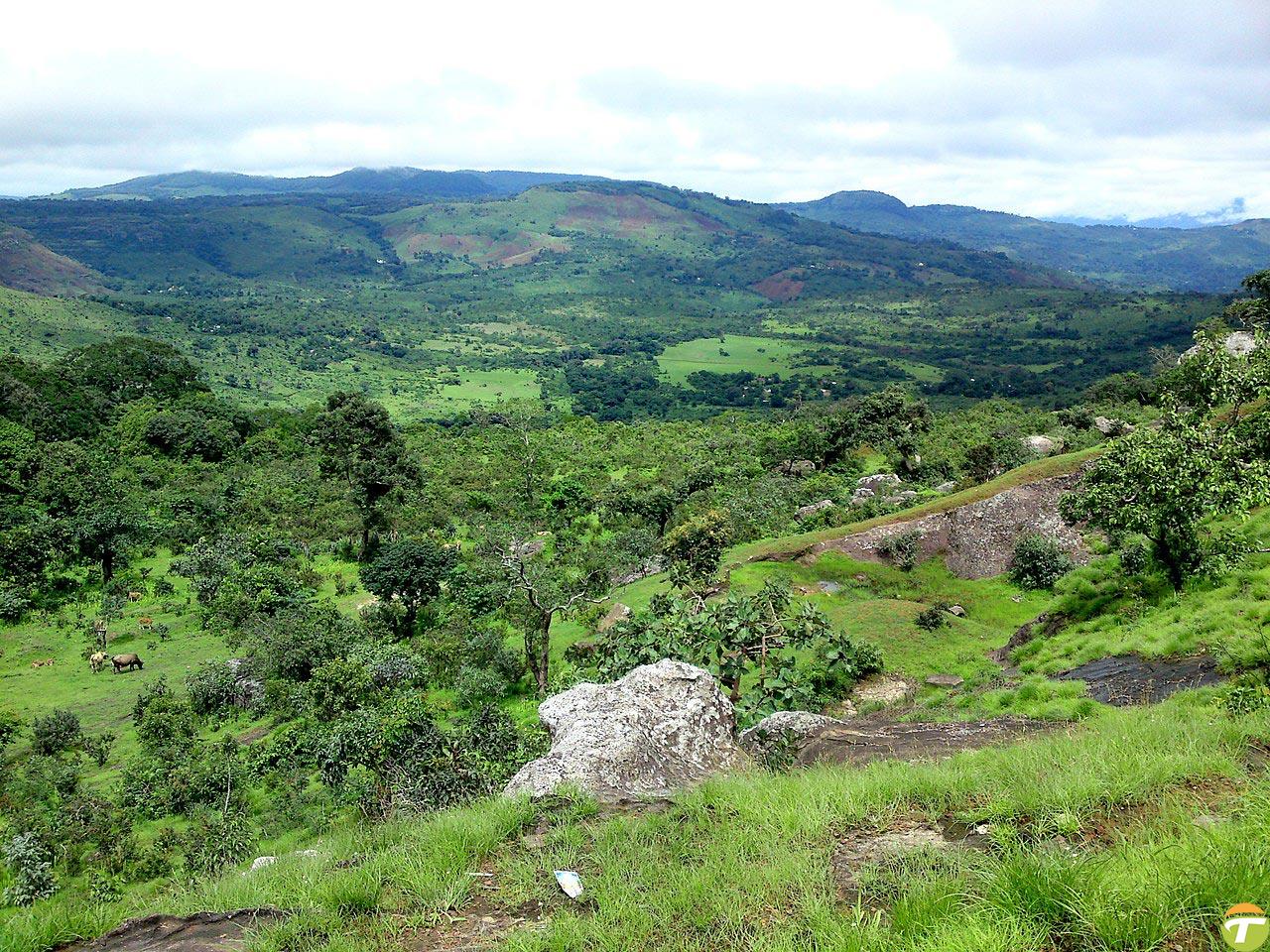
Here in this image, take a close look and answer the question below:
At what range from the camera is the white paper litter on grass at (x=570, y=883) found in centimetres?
543

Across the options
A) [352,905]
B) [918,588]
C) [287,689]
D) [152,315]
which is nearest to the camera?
[352,905]

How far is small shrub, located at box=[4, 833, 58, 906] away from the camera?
14.9 metres

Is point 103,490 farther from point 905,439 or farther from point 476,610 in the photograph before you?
point 905,439

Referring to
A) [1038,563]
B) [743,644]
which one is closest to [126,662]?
[743,644]

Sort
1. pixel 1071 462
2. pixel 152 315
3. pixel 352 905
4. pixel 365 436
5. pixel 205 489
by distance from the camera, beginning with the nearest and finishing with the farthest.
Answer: pixel 352 905 → pixel 1071 462 → pixel 365 436 → pixel 205 489 → pixel 152 315

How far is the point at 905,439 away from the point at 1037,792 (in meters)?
47.8

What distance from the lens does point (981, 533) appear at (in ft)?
94.9

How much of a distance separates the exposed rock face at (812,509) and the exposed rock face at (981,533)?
35.0 ft

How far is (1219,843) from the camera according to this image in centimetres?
429

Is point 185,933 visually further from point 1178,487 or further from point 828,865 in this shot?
point 1178,487

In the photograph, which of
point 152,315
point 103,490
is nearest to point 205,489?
point 103,490

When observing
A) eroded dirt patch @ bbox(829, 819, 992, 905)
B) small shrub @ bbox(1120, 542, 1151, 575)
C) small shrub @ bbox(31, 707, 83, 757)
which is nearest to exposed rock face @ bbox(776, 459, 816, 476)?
small shrub @ bbox(1120, 542, 1151, 575)

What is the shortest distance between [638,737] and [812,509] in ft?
112

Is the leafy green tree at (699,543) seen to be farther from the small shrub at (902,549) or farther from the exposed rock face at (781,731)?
the exposed rock face at (781,731)
